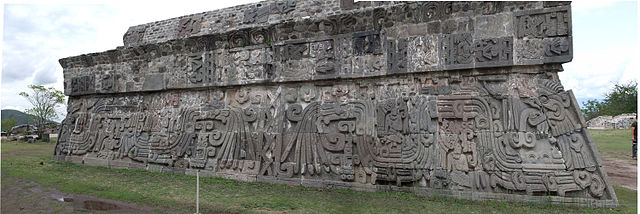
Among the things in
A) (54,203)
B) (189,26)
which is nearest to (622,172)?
(189,26)

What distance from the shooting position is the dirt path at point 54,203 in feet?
15.3

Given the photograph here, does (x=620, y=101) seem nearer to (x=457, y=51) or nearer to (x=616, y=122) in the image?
(x=616, y=122)

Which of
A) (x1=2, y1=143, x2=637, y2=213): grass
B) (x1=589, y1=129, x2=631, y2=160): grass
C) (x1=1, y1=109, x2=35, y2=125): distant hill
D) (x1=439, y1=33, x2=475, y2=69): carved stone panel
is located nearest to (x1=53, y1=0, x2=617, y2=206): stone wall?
(x1=439, y1=33, x2=475, y2=69): carved stone panel

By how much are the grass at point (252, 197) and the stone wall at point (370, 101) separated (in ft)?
0.83

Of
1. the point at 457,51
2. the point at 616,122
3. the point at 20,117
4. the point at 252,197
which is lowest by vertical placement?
the point at 252,197

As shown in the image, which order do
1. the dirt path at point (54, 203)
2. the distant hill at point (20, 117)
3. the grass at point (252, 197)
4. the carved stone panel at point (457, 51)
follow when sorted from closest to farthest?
the grass at point (252, 197)
the dirt path at point (54, 203)
the carved stone panel at point (457, 51)
the distant hill at point (20, 117)

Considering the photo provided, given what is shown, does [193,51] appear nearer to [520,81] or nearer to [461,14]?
[461,14]

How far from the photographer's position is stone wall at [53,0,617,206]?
489 cm

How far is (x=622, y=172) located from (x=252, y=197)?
24.3 ft

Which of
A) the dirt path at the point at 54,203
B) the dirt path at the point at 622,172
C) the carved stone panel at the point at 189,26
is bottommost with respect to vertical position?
the dirt path at the point at 54,203

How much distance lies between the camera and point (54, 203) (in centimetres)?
503

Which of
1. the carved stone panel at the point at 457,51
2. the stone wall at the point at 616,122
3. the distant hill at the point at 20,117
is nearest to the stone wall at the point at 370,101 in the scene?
the carved stone panel at the point at 457,51

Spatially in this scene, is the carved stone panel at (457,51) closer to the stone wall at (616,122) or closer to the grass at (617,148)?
the grass at (617,148)

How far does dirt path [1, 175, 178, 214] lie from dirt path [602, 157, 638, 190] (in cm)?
758
